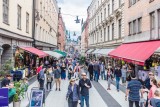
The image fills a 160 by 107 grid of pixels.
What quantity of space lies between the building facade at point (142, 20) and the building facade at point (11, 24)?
965cm

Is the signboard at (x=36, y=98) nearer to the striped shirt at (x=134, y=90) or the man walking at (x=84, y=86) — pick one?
the man walking at (x=84, y=86)

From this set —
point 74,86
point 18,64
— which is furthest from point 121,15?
point 74,86

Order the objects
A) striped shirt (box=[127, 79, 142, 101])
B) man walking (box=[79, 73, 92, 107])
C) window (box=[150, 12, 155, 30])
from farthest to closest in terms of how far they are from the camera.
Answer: window (box=[150, 12, 155, 30]) → man walking (box=[79, 73, 92, 107]) → striped shirt (box=[127, 79, 142, 101])

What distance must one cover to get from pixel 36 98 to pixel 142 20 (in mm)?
13076

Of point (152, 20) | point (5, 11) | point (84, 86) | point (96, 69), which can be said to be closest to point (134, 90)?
point (84, 86)

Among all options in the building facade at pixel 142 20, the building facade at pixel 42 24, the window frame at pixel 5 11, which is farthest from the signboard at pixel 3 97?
the building facade at pixel 42 24

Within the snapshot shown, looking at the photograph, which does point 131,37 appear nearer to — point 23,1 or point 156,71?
point 156,71

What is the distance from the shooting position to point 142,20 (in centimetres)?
2047

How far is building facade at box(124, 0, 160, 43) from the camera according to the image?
17.5 m

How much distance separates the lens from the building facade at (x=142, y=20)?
17484mm

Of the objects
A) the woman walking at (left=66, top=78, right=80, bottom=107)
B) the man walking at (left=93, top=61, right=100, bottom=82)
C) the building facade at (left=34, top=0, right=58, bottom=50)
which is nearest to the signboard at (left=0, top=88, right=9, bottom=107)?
the woman walking at (left=66, top=78, right=80, bottom=107)

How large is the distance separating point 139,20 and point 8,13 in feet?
34.5

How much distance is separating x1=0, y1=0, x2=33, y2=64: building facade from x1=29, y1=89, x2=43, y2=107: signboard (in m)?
6.81

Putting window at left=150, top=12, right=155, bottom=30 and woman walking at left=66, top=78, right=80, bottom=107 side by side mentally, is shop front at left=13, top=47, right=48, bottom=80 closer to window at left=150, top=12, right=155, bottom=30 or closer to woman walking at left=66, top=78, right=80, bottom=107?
woman walking at left=66, top=78, right=80, bottom=107
